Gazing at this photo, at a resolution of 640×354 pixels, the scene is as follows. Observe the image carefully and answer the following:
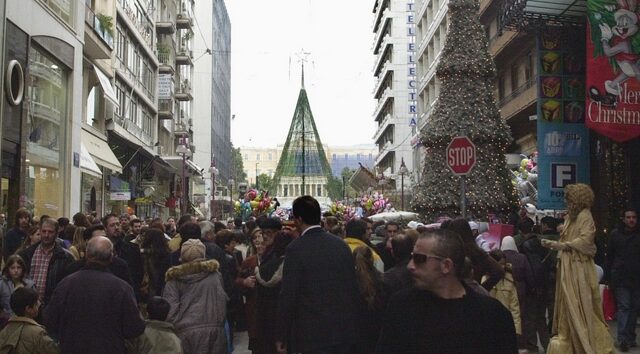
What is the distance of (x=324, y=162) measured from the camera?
34.5 metres

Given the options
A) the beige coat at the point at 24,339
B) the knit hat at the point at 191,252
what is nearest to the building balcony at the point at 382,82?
the knit hat at the point at 191,252

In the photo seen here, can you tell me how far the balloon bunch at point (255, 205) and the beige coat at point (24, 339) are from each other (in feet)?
72.3

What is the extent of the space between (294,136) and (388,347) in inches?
1232

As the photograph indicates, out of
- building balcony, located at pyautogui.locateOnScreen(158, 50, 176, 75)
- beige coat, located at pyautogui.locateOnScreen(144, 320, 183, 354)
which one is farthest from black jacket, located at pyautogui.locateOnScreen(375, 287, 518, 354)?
building balcony, located at pyautogui.locateOnScreen(158, 50, 176, 75)

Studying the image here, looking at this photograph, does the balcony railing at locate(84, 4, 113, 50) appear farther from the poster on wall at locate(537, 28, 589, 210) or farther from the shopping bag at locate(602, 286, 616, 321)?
the shopping bag at locate(602, 286, 616, 321)

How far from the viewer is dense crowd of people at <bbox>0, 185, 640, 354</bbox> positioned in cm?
302

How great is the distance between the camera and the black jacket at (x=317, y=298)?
5270mm

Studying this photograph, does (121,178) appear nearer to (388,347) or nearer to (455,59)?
(455,59)

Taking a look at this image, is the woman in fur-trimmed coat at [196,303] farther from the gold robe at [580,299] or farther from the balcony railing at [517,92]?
the balcony railing at [517,92]

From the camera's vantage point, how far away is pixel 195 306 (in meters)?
6.23

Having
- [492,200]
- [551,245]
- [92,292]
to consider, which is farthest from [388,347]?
[492,200]

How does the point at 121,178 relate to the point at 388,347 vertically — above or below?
above

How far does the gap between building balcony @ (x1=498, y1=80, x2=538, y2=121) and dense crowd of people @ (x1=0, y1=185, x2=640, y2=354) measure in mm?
18445

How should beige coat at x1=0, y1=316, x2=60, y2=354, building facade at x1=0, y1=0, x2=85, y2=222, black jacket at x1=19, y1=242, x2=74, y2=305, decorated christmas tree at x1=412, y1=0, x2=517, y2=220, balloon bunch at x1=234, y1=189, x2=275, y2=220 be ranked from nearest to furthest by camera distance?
beige coat at x1=0, y1=316, x2=60, y2=354 < black jacket at x1=19, y1=242, x2=74, y2=305 < building facade at x1=0, y1=0, x2=85, y2=222 < decorated christmas tree at x1=412, y1=0, x2=517, y2=220 < balloon bunch at x1=234, y1=189, x2=275, y2=220
